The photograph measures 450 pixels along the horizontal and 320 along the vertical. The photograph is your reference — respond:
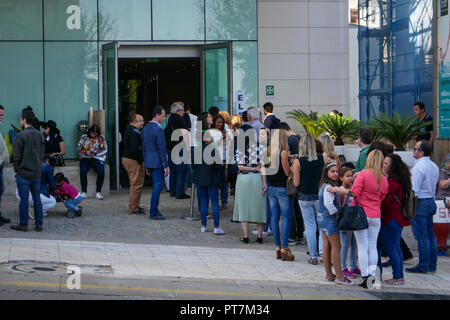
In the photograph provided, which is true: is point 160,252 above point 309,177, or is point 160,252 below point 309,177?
below

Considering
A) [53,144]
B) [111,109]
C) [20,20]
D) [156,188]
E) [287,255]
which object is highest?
[20,20]

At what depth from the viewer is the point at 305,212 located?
10.7 m

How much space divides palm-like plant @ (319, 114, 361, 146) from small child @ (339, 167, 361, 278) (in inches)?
235

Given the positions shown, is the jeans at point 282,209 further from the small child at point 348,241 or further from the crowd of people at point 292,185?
the small child at point 348,241

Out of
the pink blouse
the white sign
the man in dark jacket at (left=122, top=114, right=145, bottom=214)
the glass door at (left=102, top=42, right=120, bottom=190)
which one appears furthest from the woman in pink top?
the glass door at (left=102, top=42, right=120, bottom=190)

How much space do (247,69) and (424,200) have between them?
10.1 meters

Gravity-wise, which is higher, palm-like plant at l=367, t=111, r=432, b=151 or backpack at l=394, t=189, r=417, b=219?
palm-like plant at l=367, t=111, r=432, b=151

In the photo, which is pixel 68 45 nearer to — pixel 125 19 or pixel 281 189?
→ pixel 125 19

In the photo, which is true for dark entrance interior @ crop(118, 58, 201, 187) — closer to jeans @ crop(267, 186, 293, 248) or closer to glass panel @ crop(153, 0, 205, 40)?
glass panel @ crop(153, 0, 205, 40)

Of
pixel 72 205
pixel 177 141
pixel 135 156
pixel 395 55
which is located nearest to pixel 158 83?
pixel 395 55

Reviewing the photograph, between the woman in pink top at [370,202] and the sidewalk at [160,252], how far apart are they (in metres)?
0.44

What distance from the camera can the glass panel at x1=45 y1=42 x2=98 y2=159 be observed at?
19.5 m

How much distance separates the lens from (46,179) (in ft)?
45.5
